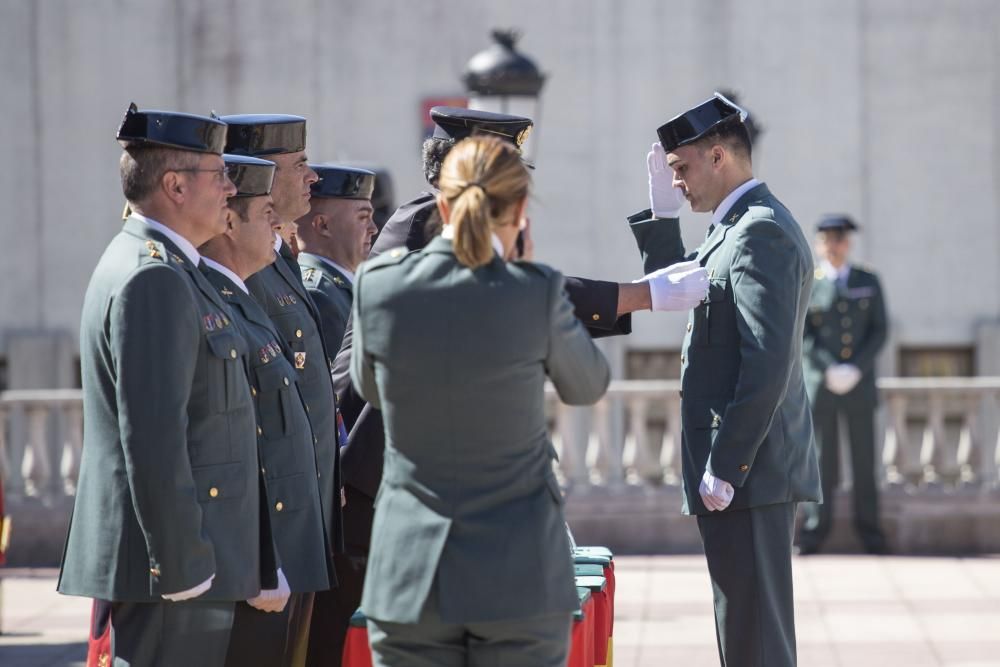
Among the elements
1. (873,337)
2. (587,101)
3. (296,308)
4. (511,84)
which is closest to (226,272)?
(296,308)

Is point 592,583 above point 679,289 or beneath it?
beneath

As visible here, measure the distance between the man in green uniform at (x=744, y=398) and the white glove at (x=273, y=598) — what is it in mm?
1218

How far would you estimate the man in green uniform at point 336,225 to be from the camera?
18.8ft

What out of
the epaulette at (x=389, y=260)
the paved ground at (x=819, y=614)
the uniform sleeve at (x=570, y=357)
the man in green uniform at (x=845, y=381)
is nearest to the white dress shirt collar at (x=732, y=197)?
the uniform sleeve at (x=570, y=357)

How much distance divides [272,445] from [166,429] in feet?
2.24

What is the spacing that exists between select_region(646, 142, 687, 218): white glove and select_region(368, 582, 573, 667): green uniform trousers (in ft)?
6.23

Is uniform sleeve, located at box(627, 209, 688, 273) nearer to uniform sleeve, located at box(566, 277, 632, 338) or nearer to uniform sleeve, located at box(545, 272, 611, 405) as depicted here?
uniform sleeve, located at box(566, 277, 632, 338)

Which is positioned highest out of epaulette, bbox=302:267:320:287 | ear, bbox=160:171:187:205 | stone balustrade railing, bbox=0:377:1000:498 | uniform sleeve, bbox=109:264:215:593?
ear, bbox=160:171:187:205

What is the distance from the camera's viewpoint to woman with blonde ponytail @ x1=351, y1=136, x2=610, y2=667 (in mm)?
3342

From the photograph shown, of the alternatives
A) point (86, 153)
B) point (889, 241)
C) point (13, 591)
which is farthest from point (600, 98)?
point (13, 591)

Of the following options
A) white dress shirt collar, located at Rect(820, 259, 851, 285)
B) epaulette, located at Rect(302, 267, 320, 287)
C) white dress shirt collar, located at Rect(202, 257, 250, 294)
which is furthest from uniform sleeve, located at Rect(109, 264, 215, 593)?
white dress shirt collar, located at Rect(820, 259, 851, 285)

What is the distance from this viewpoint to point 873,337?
1070 centimetres

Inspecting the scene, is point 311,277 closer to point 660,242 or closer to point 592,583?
point 660,242

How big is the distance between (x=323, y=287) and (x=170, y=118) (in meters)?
1.65
